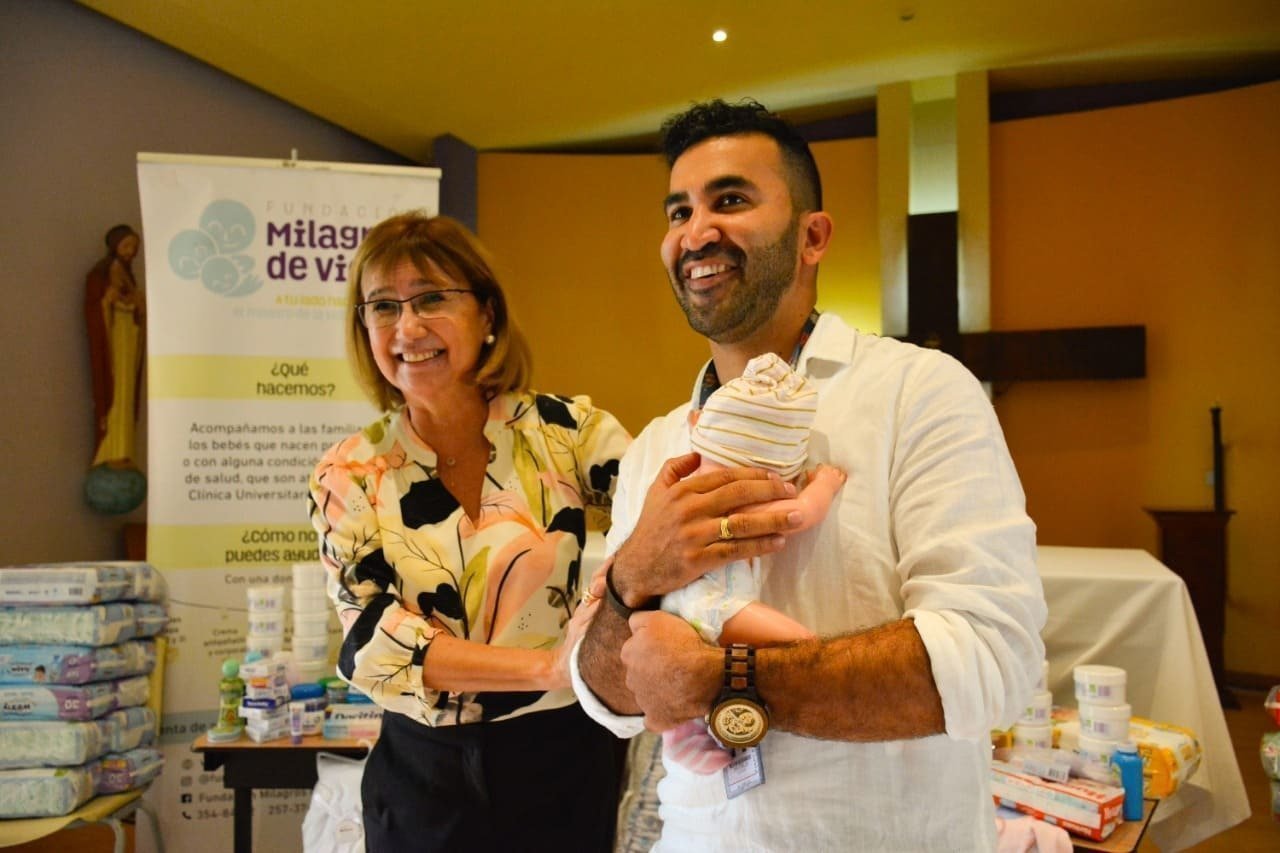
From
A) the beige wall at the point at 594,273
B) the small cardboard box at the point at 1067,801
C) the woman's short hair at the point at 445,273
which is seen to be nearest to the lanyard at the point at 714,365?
the woman's short hair at the point at 445,273

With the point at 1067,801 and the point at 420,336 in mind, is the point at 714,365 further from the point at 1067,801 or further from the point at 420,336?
the point at 1067,801

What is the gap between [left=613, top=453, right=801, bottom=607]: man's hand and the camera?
42.6 inches

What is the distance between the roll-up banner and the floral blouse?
5.28 feet

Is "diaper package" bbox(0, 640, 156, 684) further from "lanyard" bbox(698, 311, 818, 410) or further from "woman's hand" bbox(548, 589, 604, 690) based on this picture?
"lanyard" bbox(698, 311, 818, 410)

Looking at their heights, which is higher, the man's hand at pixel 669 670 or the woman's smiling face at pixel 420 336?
the woman's smiling face at pixel 420 336

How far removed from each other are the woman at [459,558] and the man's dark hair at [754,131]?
64 centimetres

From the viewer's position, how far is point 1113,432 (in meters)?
7.07

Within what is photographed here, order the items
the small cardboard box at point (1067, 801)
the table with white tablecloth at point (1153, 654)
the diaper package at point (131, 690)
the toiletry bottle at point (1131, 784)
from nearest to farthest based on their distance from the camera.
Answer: the small cardboard box at point (1067, 801) < the toiletry bottle at point (1131, 784) < the table with white tablecloth at point (1153, 654) < the diaper package at point (131, 690)

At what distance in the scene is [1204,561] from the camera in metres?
5.93

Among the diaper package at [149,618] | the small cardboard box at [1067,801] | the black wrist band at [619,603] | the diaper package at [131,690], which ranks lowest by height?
the diaper package at [131,690]

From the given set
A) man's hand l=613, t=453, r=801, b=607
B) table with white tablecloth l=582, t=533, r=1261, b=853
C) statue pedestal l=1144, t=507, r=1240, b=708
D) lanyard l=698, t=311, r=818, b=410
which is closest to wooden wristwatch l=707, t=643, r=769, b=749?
man's hand l=613, t=453, r=801, b=607

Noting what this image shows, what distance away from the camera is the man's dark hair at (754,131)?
1.36 meters

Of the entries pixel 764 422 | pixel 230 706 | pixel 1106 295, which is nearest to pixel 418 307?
pixel 764 422

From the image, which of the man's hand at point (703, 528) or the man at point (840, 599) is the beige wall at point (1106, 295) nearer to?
the man at point (840, 599)
